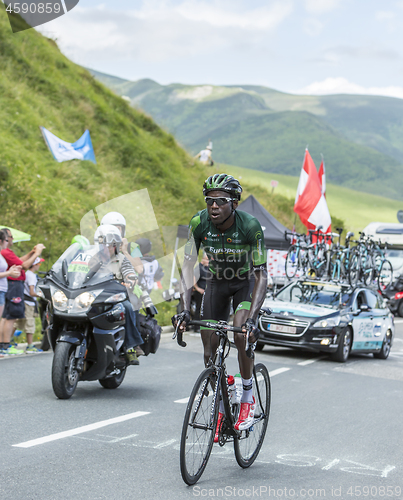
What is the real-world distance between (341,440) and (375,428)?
92 cm

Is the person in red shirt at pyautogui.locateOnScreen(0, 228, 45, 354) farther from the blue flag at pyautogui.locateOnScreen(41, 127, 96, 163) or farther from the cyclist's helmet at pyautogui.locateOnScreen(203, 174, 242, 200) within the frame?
the blue flag at pyautogui.locateOnScreen(41, 127, 96, 163)

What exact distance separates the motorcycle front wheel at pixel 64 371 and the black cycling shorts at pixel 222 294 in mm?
2412

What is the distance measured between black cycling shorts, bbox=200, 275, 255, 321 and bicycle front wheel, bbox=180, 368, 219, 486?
640 millimetres

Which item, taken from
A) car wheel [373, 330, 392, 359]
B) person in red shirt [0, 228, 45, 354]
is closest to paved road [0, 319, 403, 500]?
person in red shirt [0, 228, 45, 354]

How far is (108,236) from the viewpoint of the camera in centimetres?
808

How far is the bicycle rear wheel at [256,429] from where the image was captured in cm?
563

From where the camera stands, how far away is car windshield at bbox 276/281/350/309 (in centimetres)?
1434

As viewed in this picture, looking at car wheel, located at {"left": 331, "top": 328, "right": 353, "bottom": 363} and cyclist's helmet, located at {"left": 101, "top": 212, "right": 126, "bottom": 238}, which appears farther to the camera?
car wheel, located at {"left": 331, "top": 328, "right": 353, "bottom": 363}

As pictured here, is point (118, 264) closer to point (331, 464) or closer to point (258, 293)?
point (258, 293)

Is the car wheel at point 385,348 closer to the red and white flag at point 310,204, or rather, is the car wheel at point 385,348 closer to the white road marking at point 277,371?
the white road marking at point 277,371

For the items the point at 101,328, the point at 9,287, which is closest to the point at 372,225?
the point at 9,287

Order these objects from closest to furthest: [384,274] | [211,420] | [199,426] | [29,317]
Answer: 1. [199,426]
2. [211,420]
3. [29,317]
4. [384,274]

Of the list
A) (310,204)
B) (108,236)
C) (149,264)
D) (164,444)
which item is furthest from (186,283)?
(310,204)

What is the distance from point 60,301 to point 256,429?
287 centimetres
